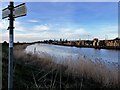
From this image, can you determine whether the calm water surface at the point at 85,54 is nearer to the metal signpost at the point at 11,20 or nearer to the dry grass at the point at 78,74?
the dry grass at the point at 78,74

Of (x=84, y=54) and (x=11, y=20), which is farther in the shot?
(x=84, y=54)

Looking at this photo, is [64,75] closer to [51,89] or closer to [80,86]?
[80,86]

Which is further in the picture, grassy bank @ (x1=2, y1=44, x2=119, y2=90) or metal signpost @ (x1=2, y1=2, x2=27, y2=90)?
grassy bank @ (x1=2, y1=44, x2=119, y2=90)

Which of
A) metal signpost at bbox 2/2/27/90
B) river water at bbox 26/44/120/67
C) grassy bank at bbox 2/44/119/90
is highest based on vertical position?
metal signpost at bbox 2/2/27/90

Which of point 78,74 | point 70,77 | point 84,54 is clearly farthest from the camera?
point 84,54

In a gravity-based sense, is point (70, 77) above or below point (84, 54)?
below

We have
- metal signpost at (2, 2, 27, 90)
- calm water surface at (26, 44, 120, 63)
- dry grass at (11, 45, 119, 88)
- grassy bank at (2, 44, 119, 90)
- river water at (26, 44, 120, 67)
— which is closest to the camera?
metal signpost at (2, 2, 27, 90)

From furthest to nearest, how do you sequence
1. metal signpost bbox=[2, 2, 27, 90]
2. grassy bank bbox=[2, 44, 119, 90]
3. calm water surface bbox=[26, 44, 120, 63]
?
calm water surface bbox=[26, 44, 120, 63], grassy bank bbox=[2, 44, 119, 90], metal signpost bbox=[2, 2, 27, 90]

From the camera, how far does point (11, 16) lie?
16.5 ft

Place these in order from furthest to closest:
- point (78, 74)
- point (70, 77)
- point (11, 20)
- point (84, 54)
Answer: point (84, 54) → point (78, 74) → point (70, 77) → point (11, 20)

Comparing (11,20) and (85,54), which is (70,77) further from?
(11,20)

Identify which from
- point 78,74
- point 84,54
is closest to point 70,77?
point 78,74

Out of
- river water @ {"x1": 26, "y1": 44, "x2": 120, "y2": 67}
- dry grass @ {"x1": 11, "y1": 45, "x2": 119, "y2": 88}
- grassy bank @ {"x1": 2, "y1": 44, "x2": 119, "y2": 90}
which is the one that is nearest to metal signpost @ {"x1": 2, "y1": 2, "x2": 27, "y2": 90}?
grassy bank @ {"x1": 2, "y1": 44, "x2": 119, "y2": 90}

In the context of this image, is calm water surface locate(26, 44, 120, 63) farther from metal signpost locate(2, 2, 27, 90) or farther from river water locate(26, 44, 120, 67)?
metal signpost locate(2, 2, 27, 90)
